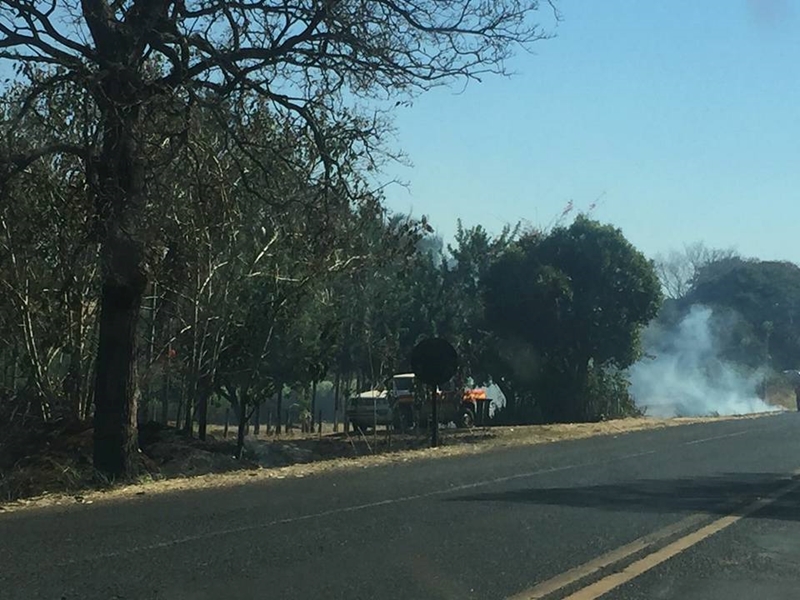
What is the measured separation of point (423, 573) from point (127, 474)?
946cm

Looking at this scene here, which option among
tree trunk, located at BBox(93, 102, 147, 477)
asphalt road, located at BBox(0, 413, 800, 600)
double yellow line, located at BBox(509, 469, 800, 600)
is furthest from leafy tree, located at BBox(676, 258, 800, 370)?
double yellow line, located at BBox(509, 469, 800, 600)

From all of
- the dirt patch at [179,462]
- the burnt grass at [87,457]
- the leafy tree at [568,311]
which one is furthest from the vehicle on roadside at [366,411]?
the burnt grass at [87,457]

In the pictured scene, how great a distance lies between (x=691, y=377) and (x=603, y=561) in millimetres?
62369

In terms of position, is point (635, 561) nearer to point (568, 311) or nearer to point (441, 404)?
point (441, 404)

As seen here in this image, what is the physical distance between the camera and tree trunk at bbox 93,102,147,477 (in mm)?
16469

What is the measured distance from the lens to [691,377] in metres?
70.3

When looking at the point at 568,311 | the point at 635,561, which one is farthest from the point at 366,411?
the point at 635,561

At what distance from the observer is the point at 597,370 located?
1797 inches

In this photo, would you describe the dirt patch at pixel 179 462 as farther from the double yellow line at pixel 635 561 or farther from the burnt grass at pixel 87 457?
the double yellow line at pixel 635 561

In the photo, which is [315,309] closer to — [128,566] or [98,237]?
[98,237]

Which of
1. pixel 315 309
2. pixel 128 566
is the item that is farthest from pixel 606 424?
pixel 128 566

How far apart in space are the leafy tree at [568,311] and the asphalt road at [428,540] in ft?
81.1

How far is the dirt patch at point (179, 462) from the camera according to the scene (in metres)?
16.3

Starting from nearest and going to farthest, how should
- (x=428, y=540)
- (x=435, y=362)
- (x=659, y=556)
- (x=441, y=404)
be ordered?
(x=659, y=556) → (x=428, y=540) → (x=435, y=362) → (x=441, y=404)
